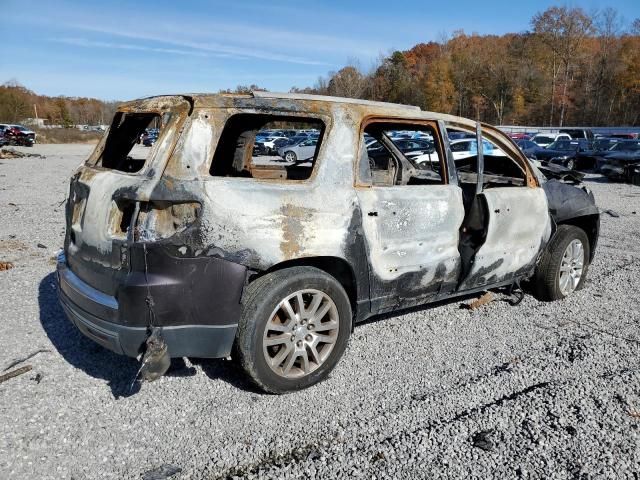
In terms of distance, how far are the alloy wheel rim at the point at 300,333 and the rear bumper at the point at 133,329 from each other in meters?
0.29

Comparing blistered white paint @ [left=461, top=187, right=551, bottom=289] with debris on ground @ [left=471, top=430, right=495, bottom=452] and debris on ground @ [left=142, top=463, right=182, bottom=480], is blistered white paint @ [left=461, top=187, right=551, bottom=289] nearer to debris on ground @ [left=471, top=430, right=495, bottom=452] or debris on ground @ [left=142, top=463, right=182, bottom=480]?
debris on ground @ [left=471, top=430, right=495, bottom=452]

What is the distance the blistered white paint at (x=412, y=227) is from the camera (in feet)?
11.7

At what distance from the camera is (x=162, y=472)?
2625 mm

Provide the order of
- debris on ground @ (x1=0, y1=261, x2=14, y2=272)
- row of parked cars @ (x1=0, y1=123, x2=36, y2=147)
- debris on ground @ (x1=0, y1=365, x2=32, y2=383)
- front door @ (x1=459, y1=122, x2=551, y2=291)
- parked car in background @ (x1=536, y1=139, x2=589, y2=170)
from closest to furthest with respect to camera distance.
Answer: debris on ground @ (x1=0, y1=365, x2=32, y2=383), front door @ (x1=459, y1=122, x2=551, y2=291), debris on ground @ (x1=0, y1=261, x2=14, y2=272), parked car in background @ (x1=536, y1=139, x2=589, y2=170), row of parked cars @ (x1=0, y1=123, x2=36, y2=147)

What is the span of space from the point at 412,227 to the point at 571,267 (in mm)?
2508

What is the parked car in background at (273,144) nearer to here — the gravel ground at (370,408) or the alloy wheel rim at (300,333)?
the gravel ground at (370,408)

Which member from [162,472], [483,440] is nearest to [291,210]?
[162,472]

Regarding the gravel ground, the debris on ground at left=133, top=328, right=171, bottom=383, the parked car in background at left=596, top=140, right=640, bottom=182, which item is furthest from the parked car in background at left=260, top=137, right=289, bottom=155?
the debris on ground at left=133, top=328, right=171, bottom=383

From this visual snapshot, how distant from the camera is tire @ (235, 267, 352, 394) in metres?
3.13

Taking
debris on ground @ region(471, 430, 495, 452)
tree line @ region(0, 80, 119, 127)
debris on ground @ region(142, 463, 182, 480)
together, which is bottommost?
debris on ground @ region(142, 463, 182, 480)

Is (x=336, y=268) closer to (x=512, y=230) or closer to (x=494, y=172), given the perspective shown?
(x=512, y=230)

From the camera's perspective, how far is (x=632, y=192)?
1570cm

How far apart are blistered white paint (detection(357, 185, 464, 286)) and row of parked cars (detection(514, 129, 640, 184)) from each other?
1557 centimetres

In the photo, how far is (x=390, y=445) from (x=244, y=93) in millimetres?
2341
